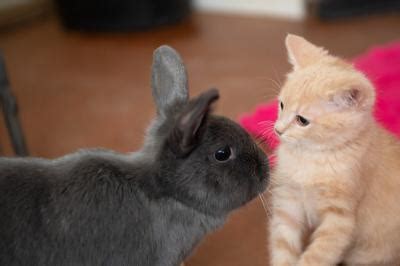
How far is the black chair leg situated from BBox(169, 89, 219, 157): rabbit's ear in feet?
2.74

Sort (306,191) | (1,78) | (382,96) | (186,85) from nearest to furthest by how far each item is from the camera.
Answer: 1. (186,85)
2. (306,191)
3. (1,78)
4. (382,96)

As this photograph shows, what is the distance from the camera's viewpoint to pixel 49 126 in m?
2.30

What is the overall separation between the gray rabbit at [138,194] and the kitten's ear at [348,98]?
0.70ft

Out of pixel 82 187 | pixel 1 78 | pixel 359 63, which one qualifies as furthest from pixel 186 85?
pixel 359 63

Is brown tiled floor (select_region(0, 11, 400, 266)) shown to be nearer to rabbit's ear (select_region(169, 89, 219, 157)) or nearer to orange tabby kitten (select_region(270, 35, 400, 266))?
orange tabby kitten (select_region(270, 35, 400, 266))

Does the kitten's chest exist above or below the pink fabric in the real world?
above

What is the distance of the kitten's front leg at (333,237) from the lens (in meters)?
1.24

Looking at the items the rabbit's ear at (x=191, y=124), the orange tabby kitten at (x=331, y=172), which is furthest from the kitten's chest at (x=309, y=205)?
the rabbit's ear at (x=191, y=124)

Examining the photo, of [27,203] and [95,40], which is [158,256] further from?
[95,40]

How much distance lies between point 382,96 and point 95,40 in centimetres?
188

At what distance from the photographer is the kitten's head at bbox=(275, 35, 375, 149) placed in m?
1.21

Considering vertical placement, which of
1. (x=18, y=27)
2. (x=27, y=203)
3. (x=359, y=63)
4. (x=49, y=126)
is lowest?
(x=18, y=27)

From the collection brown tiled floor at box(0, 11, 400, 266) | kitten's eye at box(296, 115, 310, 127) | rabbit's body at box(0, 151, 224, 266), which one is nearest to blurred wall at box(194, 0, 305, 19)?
brown tiled floor at box(0, 11, 400, 266)

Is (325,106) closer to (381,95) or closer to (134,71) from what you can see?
(381,95)
